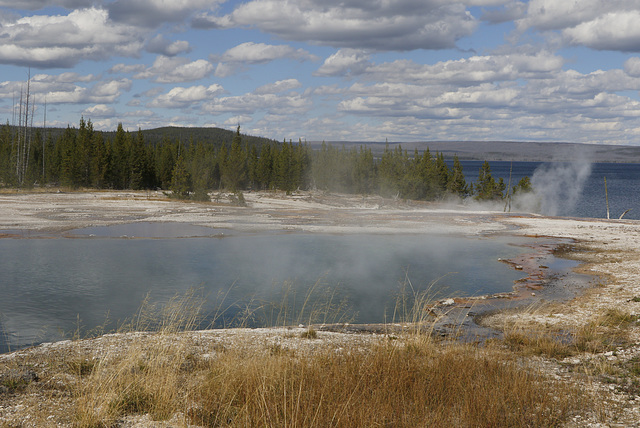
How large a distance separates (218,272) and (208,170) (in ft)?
204

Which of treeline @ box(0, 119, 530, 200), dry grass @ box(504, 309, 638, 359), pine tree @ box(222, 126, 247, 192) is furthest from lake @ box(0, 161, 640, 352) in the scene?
pine tree @ box(222, 126, 247, 192)

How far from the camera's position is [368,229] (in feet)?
136

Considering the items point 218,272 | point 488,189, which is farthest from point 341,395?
point 488,189

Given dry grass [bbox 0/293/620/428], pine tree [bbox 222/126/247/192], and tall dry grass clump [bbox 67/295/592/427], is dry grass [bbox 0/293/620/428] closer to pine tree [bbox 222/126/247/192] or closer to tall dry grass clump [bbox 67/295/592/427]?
tall dry grass clump [bbox 67/295/592/427]

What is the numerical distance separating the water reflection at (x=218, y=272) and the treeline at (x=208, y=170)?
3761cm

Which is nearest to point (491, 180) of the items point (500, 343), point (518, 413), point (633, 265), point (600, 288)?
point (633, 265)

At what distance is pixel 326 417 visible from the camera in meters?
6.23

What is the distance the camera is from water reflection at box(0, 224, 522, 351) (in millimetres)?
16984

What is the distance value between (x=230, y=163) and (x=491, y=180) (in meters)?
45.5

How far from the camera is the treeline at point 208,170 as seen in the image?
77.8 meters

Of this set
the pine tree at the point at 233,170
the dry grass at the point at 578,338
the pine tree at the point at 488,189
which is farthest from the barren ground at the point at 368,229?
the pine tree at the point at 488,189

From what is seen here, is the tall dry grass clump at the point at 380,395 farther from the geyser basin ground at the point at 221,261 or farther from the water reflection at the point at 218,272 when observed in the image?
the water reflection at the point at 218,272

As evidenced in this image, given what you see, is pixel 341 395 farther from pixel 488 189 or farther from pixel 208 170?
pixel 488 189

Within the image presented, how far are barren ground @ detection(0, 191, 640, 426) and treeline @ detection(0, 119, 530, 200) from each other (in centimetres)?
1462
